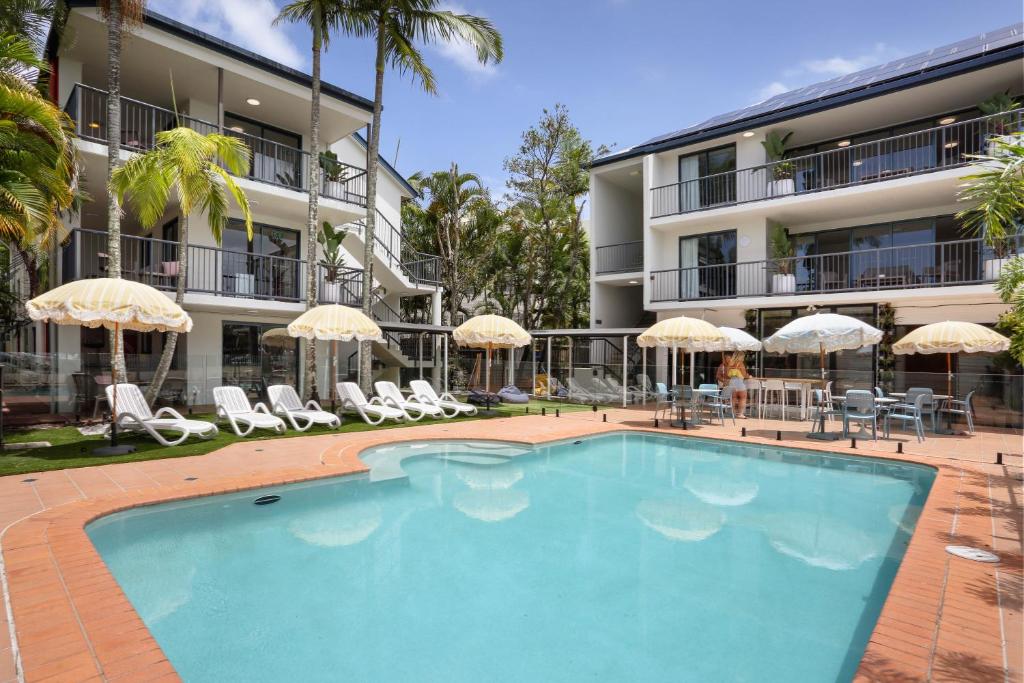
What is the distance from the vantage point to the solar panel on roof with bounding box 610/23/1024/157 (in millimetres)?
15680

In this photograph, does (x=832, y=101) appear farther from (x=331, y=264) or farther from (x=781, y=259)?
(x=331, y=264)

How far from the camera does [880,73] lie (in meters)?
17.6

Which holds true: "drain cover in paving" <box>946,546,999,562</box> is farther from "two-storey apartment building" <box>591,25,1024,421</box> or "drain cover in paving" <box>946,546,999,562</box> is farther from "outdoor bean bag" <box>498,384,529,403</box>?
"outdoor bean bag" <box>498,384,529,403</box>

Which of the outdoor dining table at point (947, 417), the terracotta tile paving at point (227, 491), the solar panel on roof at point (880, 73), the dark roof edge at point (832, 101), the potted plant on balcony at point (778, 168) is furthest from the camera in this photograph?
the potted plant on balcony at point (778, 168)

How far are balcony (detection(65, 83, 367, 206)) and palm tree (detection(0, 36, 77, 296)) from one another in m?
2.26

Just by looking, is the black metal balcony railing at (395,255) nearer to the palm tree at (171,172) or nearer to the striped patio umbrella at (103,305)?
the palm tree at (171,172)

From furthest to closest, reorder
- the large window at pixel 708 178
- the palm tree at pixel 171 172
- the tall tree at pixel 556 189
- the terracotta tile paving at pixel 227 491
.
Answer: the tall tree at pixel 556 189 → the large window at pixel 708 178 → the palm tree at pixel 171 172 → the terracotta tile paving at pixel 227 491

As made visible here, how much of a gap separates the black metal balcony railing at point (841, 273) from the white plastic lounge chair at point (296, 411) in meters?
12.8

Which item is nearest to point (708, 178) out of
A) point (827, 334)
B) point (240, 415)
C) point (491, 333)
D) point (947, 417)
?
point (827, 334)

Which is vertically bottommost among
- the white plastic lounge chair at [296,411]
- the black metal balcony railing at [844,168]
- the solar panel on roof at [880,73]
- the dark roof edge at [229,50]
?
the white plastic lounge chair at [296,411]

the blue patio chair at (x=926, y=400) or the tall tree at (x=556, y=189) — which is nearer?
the blue patio chair at (x=926, y=400)

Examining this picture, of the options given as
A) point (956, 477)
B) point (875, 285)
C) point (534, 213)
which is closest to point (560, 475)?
point (956, 477)

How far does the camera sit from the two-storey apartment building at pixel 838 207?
15055 millimetres

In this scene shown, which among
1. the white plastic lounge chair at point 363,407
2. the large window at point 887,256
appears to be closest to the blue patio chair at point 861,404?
the large window at point 887,256
